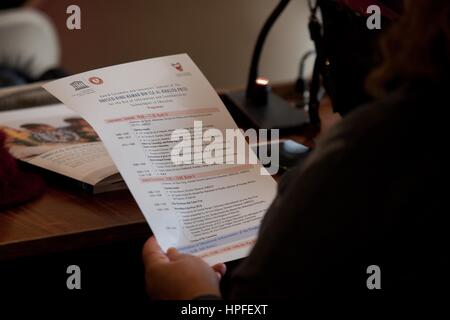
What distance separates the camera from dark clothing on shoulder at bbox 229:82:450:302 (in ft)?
1.99

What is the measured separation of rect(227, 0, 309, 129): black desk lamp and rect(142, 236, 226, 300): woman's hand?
1.62 feet

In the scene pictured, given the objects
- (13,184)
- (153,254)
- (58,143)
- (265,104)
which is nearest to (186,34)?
(265,104)

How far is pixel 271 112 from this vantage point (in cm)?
140

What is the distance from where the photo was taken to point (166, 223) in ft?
3.01

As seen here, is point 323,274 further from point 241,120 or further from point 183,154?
point 241,120

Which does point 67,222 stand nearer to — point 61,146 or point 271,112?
point 61,146

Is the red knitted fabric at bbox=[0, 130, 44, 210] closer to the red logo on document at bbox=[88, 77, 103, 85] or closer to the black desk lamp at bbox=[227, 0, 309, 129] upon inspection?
the red logo on document at bbox=[88, 77, 103, 85]

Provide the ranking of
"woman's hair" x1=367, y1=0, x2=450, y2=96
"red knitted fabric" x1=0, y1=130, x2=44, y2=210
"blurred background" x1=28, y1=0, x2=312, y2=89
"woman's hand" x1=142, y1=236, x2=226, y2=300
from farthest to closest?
1. "blurred background" x1=28, y1=0, x2=312, y2=89
2. "red knitted fabric" x1=0, y1=130, x2=44, y2=210
3. "woman's hand" x1=142, y1=236, x2=226, y2=300
4. "woman's hair" x1=367, y1=0, x2=450, y2=96

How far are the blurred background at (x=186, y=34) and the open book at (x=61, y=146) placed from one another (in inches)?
74.4

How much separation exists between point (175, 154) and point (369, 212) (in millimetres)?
416

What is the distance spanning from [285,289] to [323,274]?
0.13 feet

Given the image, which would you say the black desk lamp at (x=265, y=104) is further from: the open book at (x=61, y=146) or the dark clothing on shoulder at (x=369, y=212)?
the dark clothing on shoulder at (x=369, y=212)

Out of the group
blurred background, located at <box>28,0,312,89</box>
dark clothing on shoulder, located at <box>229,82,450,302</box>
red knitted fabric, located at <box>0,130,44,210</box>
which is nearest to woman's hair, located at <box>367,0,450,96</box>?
dark clothing on shoulder, located at <box>229,82,450,302</box>

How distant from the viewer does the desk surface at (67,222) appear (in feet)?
3.08
